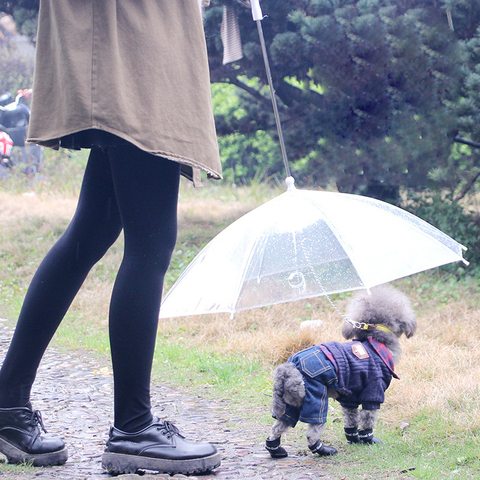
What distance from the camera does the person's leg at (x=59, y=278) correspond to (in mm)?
1896

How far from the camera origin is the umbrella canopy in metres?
2.69

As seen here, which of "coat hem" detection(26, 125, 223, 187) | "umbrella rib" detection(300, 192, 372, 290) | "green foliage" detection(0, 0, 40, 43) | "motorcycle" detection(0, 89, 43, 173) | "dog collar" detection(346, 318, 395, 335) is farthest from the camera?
"motorcycle" detection(0, 89, 43, 173)

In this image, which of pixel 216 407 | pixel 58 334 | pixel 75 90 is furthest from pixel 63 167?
pixel 75 90

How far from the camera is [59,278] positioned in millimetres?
1920

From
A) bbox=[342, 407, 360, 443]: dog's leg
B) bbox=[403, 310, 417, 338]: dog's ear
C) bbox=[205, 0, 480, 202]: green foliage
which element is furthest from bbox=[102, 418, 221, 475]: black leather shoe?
bbox=[205, 0, 480, 202]: green foliage

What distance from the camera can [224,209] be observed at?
901 cm

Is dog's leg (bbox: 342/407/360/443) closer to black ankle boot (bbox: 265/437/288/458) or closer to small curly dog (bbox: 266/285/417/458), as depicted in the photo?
small curly dog (bbox: 266/285/417/458)

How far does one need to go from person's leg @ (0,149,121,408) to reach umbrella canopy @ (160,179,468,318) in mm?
930

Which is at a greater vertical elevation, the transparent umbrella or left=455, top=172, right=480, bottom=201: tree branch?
left=455, top=172, right=480, bottom=201: tree branch

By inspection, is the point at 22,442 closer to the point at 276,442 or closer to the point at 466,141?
the point at 276,442

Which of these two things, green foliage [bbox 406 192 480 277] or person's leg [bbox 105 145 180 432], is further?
green foliage [bbox 406 192 480 277]

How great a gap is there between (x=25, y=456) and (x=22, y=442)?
4 centimetres

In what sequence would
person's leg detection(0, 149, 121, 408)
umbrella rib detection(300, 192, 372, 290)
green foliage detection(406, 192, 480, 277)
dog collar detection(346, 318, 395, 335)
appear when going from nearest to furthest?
person's leg detection(0, 149, 121, 408), dog collar detection(346, 318, 395, 335), umbrella rib detection(300, 192, 372, 290), green foliage detection(406, 192, 480, 277)

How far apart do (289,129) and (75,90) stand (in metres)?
4.94
